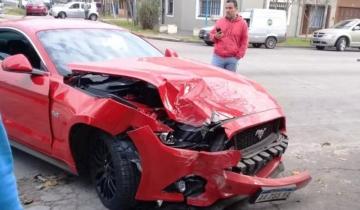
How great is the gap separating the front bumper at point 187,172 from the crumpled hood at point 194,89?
0.96ft

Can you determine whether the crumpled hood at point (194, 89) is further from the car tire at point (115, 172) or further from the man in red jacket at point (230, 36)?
the man in red jacket at point (230, 36)

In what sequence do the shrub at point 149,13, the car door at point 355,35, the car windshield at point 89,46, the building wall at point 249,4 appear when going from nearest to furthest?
1. the car windshield at point 89,46
2. the car door at point 355,35
3. the shrub at point 149,13
4. the building wall at point 249,4

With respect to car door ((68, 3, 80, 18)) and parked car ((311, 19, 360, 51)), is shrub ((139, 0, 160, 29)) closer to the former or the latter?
parked car ((311, 19, 360, 51))

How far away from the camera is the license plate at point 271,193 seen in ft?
12.0

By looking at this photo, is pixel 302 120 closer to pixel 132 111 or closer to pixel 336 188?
pixel 336 188

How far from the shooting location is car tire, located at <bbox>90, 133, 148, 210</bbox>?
3.75 meters

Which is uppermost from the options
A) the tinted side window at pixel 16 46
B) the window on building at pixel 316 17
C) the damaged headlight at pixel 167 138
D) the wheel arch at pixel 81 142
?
the tinted side window at pixel 16 46

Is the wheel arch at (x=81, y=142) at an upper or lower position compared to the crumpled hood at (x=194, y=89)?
lower

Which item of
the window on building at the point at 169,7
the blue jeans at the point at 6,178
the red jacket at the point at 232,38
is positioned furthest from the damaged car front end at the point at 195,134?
the window on building at the point at 169,7

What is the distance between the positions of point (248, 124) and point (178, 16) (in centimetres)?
3099

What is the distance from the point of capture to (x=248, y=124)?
12.4 feet

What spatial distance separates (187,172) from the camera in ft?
11.5

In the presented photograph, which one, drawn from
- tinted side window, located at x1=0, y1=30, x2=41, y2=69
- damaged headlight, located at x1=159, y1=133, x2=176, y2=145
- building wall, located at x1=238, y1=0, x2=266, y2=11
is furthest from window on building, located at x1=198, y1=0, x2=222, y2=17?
damaged headlight, located at x1=159, y1=133, x2=176, y2=145

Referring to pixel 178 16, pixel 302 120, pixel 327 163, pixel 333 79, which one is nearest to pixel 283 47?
pixel 178 16
